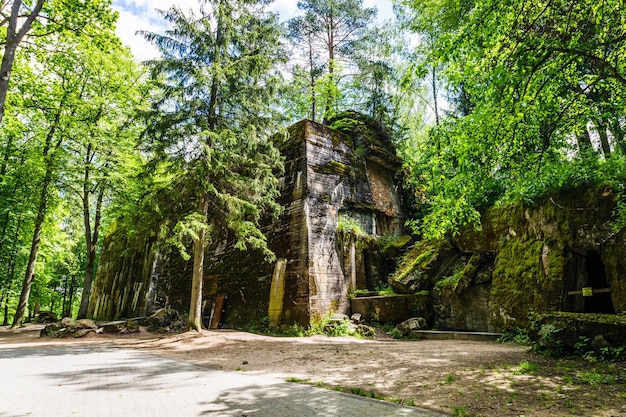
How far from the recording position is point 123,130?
1722cm

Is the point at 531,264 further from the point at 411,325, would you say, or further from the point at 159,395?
the point at 159,395

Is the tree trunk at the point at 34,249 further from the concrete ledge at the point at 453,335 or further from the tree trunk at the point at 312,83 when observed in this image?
the concrete ledge at the point at 453,335

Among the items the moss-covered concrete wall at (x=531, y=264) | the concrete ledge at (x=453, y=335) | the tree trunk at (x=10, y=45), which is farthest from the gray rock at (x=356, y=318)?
the tree trunk at (x=10, y=45)

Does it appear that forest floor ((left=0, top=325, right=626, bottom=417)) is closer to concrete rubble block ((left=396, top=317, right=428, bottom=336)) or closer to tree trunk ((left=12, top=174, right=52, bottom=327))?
concrete rubble block ((left=396, top=317, right=428, bottom=336))

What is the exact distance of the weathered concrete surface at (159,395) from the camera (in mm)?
3510

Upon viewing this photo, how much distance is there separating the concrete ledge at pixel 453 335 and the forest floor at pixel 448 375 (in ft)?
4.10

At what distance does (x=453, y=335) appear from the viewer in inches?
388

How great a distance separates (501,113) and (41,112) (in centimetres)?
1828

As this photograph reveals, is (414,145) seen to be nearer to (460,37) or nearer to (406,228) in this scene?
(406,228)

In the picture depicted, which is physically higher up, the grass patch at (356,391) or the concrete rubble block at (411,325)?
the concrete rubble block at (411,325)

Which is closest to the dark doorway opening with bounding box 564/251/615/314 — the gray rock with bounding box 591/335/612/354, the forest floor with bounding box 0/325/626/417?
the forest floor with bounding box 0/325/626/417

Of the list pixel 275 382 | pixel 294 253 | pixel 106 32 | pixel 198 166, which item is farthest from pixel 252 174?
pixel 275 382

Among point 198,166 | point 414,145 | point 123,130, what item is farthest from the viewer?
point 414,145

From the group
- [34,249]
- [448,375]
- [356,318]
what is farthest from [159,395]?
[34,249]
